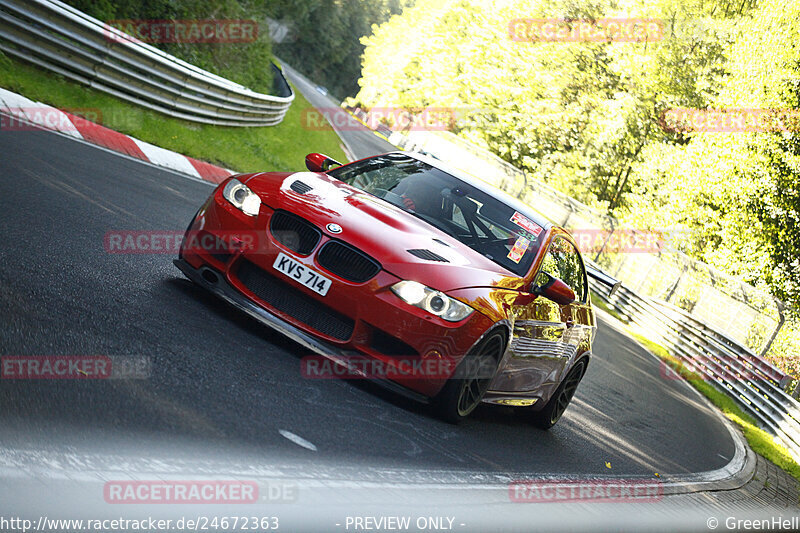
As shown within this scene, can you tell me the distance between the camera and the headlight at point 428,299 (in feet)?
17.0

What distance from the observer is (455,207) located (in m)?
6.62

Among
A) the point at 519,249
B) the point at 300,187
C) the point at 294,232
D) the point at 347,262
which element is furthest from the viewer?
the point at 519,249

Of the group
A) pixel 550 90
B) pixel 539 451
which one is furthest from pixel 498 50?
pixel 539 451

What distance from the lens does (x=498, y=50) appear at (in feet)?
176

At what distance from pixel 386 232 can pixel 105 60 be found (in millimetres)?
9722

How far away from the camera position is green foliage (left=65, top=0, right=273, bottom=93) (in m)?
16.4

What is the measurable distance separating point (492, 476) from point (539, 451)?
1458 millimetres

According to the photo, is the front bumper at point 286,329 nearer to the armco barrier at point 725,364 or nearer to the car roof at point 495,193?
the car roof at point 495,193

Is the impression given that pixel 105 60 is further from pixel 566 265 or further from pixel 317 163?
pixel 566 265

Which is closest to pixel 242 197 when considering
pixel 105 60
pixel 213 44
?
pixel 105 60

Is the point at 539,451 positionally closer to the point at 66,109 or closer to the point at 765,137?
the point at 66,109

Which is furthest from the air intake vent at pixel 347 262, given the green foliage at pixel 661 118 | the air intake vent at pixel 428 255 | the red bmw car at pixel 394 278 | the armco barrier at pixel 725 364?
the green foliage at pixel 661 118

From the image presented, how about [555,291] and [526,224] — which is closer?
[555,291]

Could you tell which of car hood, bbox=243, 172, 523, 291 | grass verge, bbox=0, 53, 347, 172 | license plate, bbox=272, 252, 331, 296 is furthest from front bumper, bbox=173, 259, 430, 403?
grass verge, bbox=0, 53, 347, 172
